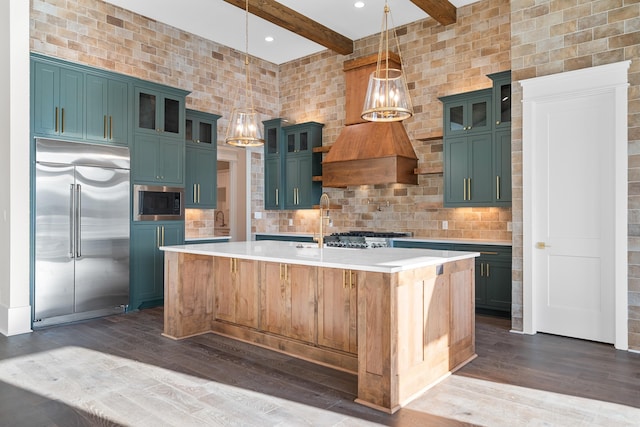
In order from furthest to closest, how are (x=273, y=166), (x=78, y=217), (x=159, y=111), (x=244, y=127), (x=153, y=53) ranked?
(x=273, y=166), (x=153, y=53), (x=159, y=111), (x=78, y=217), (x=244, y=127)

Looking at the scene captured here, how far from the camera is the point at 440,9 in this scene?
586 centimetres

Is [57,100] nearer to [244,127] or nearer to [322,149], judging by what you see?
[244,127]

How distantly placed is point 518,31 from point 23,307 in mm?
5890

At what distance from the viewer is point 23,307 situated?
461 centimetres

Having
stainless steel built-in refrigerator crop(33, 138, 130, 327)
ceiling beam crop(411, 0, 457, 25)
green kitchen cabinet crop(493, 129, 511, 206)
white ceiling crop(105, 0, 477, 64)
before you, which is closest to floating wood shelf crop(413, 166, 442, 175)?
green kitchen cabinet crop(493, 129, 511, 206)

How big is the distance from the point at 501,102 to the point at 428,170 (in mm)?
1352

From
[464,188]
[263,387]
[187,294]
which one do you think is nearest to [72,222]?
[187,294]

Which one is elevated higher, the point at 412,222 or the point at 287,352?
the point at 412,222

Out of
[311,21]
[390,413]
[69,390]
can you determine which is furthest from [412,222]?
[69,390]

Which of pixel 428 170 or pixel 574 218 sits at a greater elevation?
pixel 428 170

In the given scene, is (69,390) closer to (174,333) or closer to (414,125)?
(174,333)

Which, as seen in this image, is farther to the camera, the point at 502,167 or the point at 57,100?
the point at 502,167

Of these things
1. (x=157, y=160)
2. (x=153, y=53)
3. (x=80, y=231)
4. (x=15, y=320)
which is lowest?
(x=15, y=320)

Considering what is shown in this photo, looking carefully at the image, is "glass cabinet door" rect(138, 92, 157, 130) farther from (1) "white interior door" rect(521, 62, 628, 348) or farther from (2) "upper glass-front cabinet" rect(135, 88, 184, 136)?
(1) "white interior door" rect(521, 62, 628, 348)
